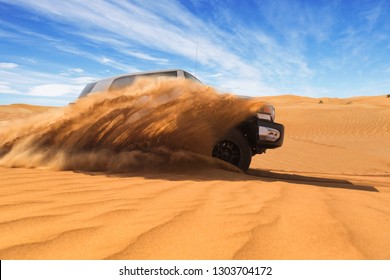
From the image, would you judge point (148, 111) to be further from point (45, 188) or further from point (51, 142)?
point (45, 188)

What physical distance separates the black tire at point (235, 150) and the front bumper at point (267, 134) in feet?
0.74

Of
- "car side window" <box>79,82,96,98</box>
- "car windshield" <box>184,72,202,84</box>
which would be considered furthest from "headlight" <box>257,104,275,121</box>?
"car side window" <box>79,82,96,98</box>

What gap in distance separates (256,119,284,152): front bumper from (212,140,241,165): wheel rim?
36cm

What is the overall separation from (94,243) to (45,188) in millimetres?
1423

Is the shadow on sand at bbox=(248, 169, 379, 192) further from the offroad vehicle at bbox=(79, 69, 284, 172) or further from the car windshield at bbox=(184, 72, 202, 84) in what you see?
the car windshield at bbox=(184, 72, 202, 84)

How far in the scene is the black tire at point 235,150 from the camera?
5.33 m

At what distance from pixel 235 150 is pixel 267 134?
553 millimetres

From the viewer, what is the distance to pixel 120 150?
481cm

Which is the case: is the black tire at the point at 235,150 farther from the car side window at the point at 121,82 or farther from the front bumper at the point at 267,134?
the car side window at the point at 121,82

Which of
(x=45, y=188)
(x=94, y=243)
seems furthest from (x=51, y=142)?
(x=94, y=243)

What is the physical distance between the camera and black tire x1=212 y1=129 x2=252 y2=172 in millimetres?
5328

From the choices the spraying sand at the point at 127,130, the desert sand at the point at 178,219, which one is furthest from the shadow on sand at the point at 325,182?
the desert sand at the point at 178,219

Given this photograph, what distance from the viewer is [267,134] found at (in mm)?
5320
